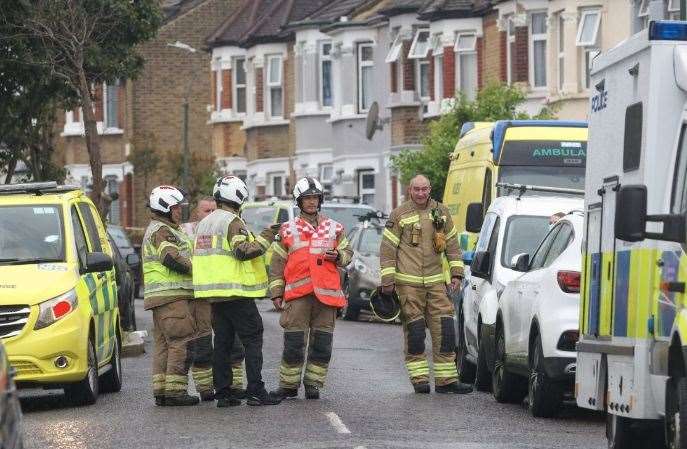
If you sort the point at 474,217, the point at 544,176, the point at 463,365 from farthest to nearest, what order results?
1. the point at 544,176
2. the point at 474,217
3. the point at 463,365

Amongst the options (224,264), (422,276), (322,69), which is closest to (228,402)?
(224,264)

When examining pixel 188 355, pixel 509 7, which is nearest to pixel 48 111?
pixel 509 7

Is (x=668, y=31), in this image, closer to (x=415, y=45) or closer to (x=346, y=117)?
(x=415, y=45)

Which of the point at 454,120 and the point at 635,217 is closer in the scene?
the point at 635,217

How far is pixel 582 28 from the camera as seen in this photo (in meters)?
42.5

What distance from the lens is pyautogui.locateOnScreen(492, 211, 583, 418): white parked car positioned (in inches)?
596

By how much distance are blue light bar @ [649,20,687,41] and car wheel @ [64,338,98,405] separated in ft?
21.9

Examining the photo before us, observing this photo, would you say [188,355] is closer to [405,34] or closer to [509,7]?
[509,7]

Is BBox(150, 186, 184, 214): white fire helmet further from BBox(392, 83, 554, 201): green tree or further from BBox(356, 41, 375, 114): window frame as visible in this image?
BBox(356, 41, 375, 114): window frame

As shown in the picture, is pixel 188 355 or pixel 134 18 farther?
pixel 134 18

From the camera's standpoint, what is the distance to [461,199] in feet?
87.7

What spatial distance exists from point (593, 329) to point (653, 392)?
1.79 m

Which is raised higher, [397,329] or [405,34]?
[405,34]

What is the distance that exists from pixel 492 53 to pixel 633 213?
36.7 metres
